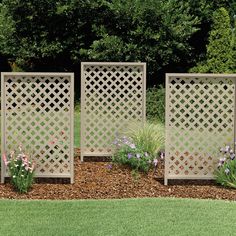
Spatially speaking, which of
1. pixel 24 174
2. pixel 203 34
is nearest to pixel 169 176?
pixel 24 174

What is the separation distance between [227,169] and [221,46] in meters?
9.76

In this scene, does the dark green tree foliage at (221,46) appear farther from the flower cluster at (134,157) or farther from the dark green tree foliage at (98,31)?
the flower cluster at (134,157)

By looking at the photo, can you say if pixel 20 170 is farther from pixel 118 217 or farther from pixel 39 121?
pixel 118 217

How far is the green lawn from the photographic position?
5.72 meters

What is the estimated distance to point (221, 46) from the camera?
16797mm

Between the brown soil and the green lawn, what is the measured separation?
1.13 ft

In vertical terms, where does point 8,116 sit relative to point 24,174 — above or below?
above

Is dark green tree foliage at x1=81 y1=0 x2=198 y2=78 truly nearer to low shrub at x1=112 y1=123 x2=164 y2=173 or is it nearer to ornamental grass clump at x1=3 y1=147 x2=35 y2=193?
low shrub at x1=112 y1=123 x2=164 y2=173

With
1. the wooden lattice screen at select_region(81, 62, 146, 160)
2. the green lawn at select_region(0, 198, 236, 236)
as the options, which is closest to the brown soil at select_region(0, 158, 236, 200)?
the green lawn at select_region(0, 198, 236, 236)

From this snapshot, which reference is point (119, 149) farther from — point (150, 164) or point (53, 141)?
point (53, 141)

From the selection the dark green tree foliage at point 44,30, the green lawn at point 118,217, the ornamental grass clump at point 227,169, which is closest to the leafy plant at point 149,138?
the ornamental grass clump at point 227,169

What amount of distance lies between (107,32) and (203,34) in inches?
121

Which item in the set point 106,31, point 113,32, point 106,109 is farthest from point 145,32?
point 106,109

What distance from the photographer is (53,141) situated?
767cm
